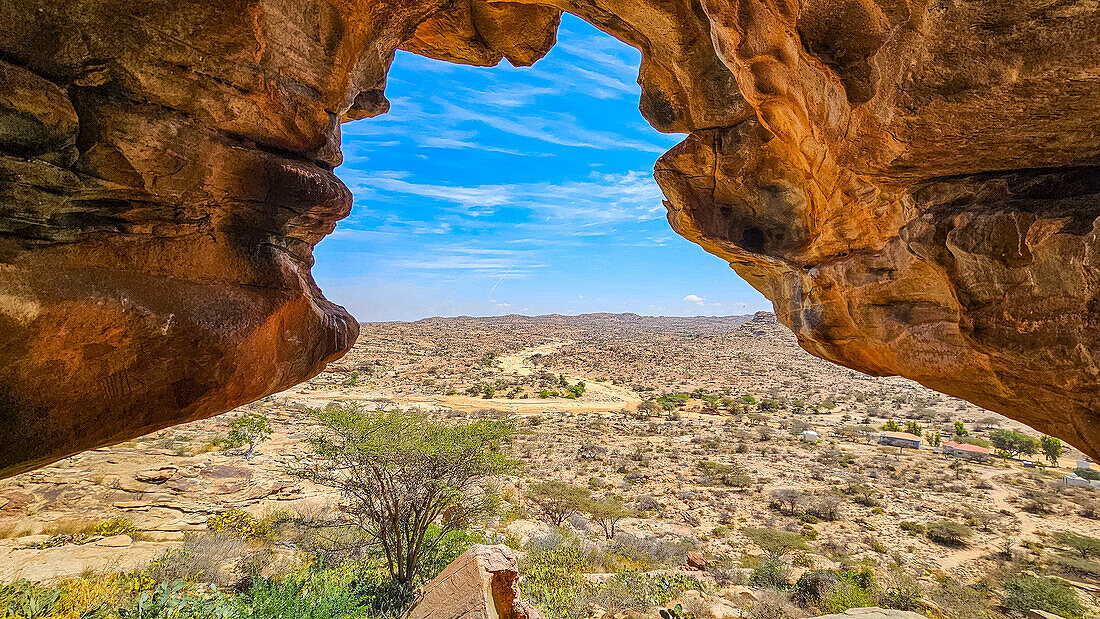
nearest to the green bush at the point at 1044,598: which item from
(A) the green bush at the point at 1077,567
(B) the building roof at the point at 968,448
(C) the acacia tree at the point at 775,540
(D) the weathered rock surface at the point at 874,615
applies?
(A) the green bush at the point at 1077,567

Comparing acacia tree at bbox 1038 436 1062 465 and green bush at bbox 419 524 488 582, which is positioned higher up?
green bush at bbox 419 524 488 582

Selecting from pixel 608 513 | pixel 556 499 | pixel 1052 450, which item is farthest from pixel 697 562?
pixel 1052 450

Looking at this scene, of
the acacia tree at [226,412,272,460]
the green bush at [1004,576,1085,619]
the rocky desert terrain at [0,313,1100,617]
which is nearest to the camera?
the green bush at [1004,576,1085,619]

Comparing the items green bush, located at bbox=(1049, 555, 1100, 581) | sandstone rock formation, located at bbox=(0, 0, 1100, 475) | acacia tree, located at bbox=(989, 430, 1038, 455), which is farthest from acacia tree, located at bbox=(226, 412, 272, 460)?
acacia tree, located at bbox=(989, 430, 1038, 455)

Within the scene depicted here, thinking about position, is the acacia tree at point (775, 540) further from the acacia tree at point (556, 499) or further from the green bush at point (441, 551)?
the green bush at point (441, 551)

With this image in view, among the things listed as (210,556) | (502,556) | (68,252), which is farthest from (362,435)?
(68,252)

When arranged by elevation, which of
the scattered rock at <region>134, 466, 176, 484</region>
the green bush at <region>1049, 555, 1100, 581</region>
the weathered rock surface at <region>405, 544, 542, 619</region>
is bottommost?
the green bush at <region>1049, 555, 1100, 581</region>

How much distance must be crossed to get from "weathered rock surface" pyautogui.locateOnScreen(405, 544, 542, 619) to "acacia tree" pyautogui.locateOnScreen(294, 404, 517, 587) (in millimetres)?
3482

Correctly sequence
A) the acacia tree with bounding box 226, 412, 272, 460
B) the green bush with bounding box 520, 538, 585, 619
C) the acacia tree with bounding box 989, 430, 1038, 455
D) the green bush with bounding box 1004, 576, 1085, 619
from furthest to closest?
the acacia tree with bounding box 989, 430, 1038, 455, the acacia tree with bounding box 226, 412, 272, 460, the green bush with bounding box 1004, 576, 1085, 619, the green bush with bounding box 520, 538, 585, 619

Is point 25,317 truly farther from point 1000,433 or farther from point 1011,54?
point 1000,433

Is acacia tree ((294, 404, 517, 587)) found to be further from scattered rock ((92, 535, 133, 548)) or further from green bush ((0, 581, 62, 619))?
scattered rock ((92, 535, 133, 548))

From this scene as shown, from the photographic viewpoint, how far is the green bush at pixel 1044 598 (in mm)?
12516

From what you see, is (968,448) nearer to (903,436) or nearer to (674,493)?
(903,436)

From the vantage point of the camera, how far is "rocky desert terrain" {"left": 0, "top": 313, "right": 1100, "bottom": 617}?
13219mm
